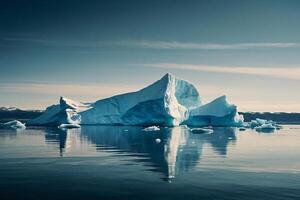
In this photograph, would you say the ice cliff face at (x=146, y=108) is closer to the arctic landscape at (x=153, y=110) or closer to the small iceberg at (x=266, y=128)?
the arctic landscape at (x=153, y=110)

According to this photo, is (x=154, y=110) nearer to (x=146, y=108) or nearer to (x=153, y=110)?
(x=153, y=110)

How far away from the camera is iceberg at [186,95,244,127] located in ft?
231

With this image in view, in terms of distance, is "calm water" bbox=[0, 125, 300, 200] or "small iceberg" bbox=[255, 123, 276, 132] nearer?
"calm water" bbox=[0, 125, 300, 200]

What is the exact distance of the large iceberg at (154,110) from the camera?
234ft

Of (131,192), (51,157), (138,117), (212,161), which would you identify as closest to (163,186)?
(131,192)

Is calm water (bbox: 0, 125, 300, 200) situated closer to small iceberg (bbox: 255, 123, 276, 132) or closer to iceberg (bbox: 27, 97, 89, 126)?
small iceberg (bbox: 255, 123, 276, 132)

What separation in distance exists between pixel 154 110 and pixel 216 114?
11.1 m

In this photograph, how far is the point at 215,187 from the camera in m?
13.8

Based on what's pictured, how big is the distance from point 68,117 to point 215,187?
64.0 m

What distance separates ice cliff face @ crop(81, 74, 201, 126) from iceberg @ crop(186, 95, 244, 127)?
255cm

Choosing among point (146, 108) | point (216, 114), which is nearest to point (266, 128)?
point (216, 114)

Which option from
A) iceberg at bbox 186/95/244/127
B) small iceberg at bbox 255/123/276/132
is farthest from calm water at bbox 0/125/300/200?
iceberg at bbox 186/95/244/127

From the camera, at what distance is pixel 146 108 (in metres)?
72.6

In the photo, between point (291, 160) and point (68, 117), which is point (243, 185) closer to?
point (291, 160)
